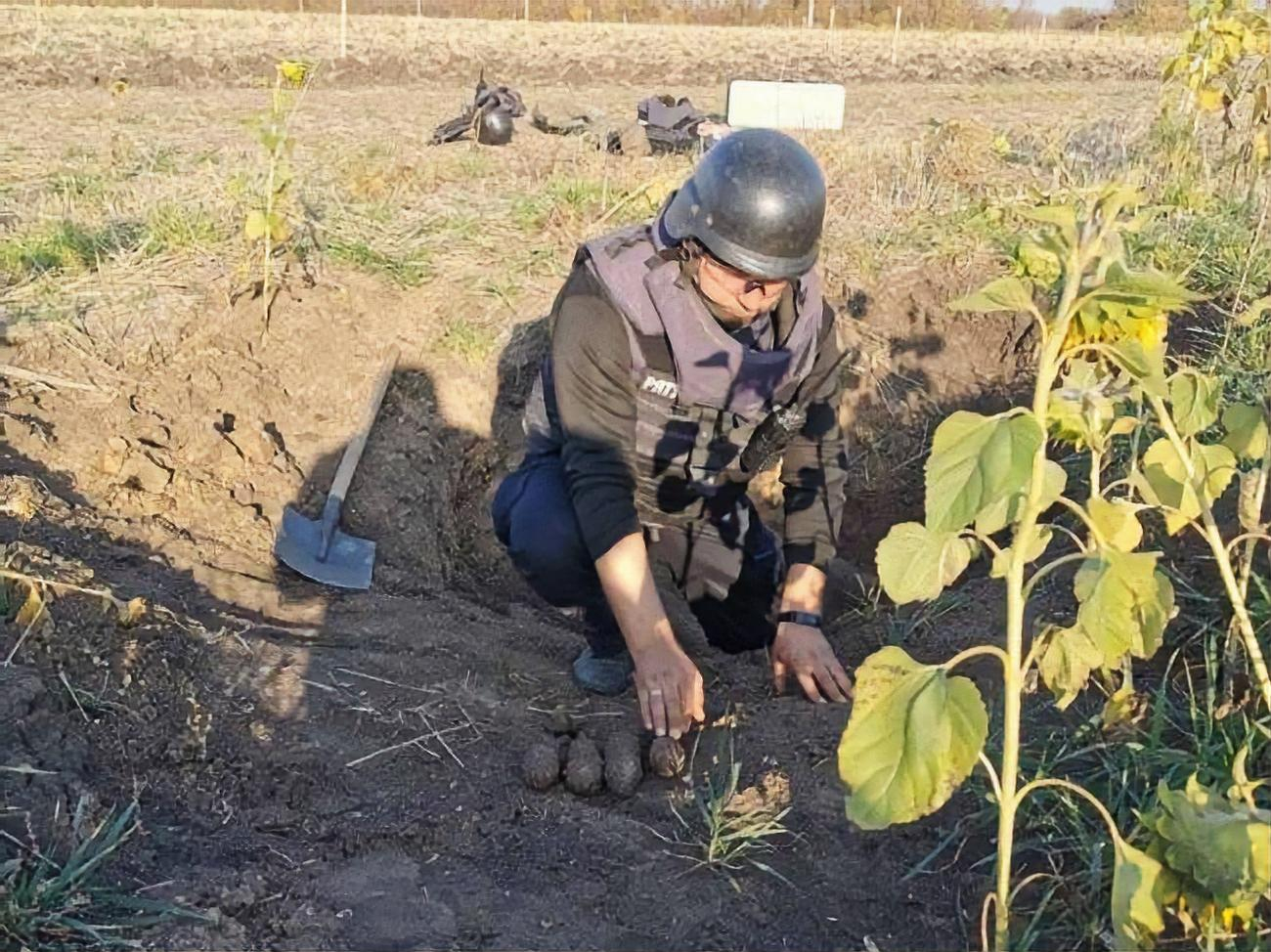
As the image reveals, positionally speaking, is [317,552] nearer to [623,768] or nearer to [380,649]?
[380,649]

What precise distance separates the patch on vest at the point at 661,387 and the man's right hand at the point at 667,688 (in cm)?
74

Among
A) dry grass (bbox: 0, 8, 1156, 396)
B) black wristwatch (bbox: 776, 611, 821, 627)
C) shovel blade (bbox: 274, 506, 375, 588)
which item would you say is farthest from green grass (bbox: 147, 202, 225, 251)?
black wristwatch (bbox: 776, 611, 821, 627)

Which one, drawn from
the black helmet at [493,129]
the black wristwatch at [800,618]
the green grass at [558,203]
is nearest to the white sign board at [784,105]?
the black helmet at [493,129]

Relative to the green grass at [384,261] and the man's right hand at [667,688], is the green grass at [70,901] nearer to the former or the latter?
the man's right hand at [667,688]

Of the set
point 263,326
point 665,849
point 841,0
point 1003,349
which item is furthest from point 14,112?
point 841,0

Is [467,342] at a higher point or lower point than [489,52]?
lower

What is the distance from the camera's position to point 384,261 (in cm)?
510

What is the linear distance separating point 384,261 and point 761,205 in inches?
108

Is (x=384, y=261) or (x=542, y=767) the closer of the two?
(x=542, y=767)

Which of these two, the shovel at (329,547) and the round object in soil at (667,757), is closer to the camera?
the round object in soil at (667,757)

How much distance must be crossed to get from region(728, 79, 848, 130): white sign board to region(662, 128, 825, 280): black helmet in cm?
565

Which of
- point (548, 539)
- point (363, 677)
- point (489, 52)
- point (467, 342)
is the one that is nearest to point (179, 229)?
point (467, 342)

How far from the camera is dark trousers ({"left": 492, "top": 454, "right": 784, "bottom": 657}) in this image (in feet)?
11.2

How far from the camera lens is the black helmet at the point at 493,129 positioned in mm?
8188
